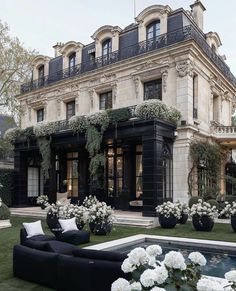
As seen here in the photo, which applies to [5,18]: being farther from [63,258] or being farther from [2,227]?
[63,258]

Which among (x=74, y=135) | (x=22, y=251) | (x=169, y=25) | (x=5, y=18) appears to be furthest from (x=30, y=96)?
(x=22, y=251)

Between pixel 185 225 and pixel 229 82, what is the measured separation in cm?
1065

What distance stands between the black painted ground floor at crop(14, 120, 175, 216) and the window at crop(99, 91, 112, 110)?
7.43 ft

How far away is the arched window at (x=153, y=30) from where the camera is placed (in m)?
15.3

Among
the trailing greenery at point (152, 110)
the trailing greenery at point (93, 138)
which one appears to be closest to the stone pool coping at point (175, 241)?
the trailing greenery at point (152, 110)

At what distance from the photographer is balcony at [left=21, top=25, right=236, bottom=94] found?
14.4 m

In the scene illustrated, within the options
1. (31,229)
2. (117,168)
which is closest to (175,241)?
(31,229)

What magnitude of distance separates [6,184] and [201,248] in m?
13.7

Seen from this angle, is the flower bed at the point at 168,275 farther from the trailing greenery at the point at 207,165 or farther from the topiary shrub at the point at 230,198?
the topiary shrub at the point at 230,198

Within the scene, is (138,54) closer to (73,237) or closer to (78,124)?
(78,124)

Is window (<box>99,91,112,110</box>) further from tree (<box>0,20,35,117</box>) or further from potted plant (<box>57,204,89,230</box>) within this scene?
potted plant (<box>57,204,89,230</box>)

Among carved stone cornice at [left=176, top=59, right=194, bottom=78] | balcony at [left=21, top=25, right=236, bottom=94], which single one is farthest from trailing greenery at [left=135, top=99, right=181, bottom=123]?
balcony at [left=21, top=25, right=236, bottom=94]

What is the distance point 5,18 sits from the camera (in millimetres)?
19078

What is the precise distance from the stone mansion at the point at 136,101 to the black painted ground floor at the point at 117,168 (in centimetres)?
4
